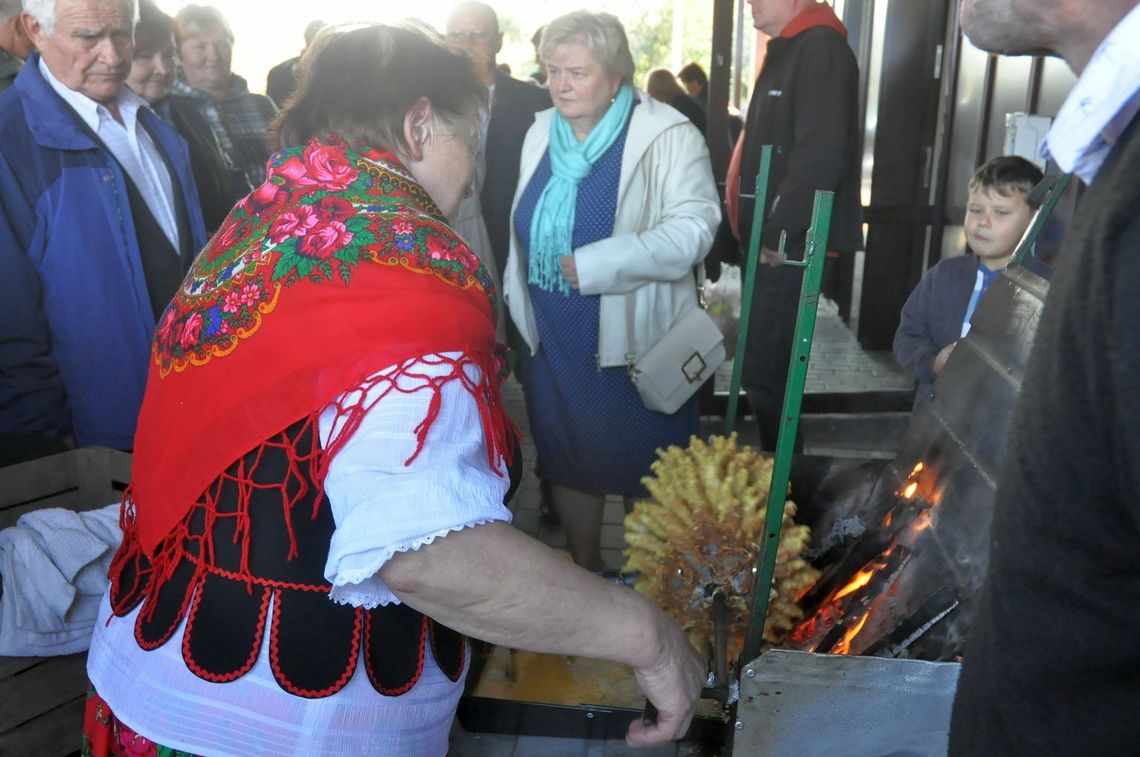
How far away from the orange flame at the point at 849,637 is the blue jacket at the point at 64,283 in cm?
209

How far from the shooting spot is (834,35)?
3752mm

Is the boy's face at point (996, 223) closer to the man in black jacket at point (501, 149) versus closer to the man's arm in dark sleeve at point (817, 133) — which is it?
the man's arm in dark sleeve at point (817, 133)

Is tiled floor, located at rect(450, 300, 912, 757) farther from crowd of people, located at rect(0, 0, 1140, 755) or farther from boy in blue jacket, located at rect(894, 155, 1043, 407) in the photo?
boy in blue jacket, located at rect(894, 155, 1043, 407)

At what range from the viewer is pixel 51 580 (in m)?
1.92

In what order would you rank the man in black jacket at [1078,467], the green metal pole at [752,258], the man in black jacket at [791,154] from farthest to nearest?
the man in black jacket at [791,154] < the green metal pole at [752,258] < the man in black jacket at [1078,467]

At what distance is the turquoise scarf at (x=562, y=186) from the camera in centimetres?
311

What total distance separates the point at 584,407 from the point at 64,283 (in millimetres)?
1623

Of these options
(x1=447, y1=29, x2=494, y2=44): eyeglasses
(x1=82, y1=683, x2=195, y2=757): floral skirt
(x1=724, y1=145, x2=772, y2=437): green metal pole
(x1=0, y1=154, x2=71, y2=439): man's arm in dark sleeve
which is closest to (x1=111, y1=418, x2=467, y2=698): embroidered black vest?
(x1=82, y1=683, x2=195, y2=757): floral skirt

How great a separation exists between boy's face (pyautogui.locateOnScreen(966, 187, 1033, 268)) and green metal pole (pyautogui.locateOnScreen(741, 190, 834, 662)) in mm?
1720

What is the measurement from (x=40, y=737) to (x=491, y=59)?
9.80 ft

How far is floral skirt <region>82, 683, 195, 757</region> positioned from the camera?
4.40ft

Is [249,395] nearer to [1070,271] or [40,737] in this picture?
[1070,271]

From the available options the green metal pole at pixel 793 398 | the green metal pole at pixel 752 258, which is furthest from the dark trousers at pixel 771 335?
the green metal pole at pixel 793 398

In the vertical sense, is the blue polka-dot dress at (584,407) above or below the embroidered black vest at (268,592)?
below
